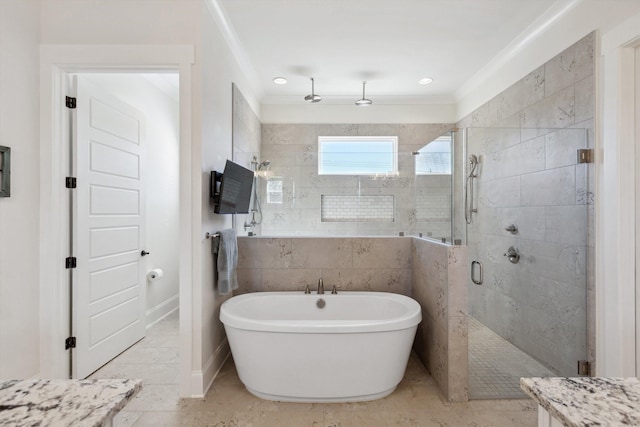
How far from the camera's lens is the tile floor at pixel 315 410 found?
6.27 feet

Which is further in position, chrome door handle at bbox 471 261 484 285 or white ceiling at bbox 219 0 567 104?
chrome door handle at bbox 471 261 484 285

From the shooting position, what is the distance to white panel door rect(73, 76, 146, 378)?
2.35 m

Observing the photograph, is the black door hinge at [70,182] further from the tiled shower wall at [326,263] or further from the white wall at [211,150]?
the tiled shower wall at [326,263]

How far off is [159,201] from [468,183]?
131 inches

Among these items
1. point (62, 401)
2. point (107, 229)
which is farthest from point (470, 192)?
point (107, 229)

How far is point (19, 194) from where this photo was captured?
199cm

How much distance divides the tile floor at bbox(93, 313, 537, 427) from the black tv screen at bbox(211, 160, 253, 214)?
1299 mm

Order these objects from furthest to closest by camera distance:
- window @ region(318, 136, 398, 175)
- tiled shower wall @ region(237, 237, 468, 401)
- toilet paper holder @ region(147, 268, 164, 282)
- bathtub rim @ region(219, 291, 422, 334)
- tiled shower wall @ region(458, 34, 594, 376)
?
1. toilet paper holder @ region(147, 268, 164, 282)
2. window @ region(318, 136, 398, 175)
3. tiled shower wall @ region(237, 237, 468, 401)
4. tiled shower wall @ region(458, 34, 594, 376)
5. bathtub rim @ region(219, 291, 422, 334)

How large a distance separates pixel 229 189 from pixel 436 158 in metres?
1.74

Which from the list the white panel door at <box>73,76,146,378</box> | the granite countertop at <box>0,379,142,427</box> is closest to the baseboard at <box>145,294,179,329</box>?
the white panel door at <box>73,76,146,378</box>

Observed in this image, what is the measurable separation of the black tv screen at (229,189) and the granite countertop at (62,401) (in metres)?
1.67

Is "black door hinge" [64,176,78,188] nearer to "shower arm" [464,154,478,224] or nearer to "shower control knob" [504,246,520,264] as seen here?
"shower arm" [464,154,478,224]


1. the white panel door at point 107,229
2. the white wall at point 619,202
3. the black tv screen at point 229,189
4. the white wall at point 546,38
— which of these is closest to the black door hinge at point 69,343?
the white panel door at point 107,229

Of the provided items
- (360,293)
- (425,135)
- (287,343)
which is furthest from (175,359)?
(425,135)
